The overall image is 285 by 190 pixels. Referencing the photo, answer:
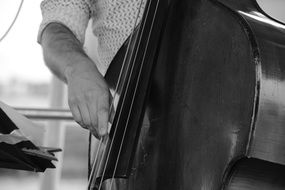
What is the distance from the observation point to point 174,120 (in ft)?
2.12

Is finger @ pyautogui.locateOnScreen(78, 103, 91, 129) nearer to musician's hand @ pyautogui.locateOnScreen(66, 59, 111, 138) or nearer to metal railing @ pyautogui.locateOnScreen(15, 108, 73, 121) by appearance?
musician's hand @ pyautogui.locateOnScreen(66, 59, 111, 138)

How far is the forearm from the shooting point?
696mm

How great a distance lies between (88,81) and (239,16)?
199 millimetres

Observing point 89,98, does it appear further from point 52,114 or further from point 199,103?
point 52,114

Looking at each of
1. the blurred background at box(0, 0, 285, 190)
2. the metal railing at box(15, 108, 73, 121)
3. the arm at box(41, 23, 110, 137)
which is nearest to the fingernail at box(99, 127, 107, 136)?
the arm at box(41, 23, 110, 137)

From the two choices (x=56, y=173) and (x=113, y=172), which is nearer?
(x=113, y=172)

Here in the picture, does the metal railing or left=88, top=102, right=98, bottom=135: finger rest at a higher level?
left=88, top=102, right=98, bottom=135: finger

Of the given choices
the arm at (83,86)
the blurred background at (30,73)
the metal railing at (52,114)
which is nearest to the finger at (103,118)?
the arm at (83,86)

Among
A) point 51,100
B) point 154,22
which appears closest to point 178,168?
point 154,22

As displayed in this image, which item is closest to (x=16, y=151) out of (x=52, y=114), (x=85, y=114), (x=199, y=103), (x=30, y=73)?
(x=85, y=114)

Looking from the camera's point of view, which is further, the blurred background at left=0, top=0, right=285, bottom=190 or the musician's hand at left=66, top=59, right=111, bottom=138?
the blurred background at left=0, top=0, right=285, bottom=190

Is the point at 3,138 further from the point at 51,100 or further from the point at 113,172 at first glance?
the point at 51,100

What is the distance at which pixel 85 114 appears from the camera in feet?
2.14

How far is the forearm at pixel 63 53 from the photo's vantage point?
0.70 metres
